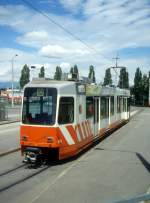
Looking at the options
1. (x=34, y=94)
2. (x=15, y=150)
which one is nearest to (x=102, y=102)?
(x=15, y=150)

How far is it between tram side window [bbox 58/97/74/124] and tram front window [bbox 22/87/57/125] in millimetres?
271

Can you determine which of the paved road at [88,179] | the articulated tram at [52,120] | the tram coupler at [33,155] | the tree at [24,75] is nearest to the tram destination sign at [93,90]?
the articulated tram at [52,120]

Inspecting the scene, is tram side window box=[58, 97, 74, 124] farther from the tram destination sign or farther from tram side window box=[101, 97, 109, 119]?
tram side window box=[101, 97, 109, 119]

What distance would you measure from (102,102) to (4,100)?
680 inches

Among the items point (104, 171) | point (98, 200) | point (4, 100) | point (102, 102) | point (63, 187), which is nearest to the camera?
point (98, 200)

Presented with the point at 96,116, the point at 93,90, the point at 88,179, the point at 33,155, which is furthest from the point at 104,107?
the point at 88,179

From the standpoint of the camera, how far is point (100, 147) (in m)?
18.3

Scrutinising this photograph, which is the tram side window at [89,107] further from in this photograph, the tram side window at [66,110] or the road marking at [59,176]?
the tram side window at [66,110]

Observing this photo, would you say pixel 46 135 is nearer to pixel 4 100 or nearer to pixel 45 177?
pixel 45 177

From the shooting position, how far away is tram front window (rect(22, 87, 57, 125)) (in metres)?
13.4

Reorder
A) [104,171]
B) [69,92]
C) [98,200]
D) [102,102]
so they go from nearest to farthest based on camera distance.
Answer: [98,200] < [104,171] < [69,92] < [102,102]

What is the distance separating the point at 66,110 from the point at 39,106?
0.93 meters

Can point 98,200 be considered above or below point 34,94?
below

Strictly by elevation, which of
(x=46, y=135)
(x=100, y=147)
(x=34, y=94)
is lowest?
(x=100, y=147)
